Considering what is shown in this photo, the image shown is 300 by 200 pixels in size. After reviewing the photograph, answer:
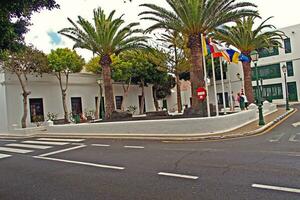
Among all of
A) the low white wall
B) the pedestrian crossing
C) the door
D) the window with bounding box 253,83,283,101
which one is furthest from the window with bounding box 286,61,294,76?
the pedestrian crossing

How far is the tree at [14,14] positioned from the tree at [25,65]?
15714mm

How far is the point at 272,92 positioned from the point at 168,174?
39368mm

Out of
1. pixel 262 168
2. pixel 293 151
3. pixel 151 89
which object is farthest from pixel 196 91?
pixel 151 89

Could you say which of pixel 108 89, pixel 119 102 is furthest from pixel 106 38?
pixel 119 102

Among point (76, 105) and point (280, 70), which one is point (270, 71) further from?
point (76, 105)

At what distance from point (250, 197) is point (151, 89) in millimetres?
35384

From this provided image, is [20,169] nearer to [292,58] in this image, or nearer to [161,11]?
[161,11]

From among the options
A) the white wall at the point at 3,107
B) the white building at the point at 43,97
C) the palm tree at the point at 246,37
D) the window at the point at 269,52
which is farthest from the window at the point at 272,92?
the white wall at the point at 3,107

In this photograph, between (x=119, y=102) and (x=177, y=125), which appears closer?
(x=177, y=125)

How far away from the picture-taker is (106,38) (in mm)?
20625

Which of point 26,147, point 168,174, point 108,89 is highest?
point 108,89

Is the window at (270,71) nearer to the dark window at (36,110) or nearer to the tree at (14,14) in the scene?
the dark window at (36,110)

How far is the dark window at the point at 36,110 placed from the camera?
2619 centimetres

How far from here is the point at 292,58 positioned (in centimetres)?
3962
